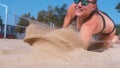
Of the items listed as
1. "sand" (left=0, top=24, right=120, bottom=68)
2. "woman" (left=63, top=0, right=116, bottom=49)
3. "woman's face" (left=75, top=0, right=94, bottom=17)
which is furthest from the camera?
"woman's face" (left=75, top=0, right=94, bottom=17)

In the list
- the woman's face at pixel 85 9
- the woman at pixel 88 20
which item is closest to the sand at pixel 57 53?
the woman at pixel 88 20

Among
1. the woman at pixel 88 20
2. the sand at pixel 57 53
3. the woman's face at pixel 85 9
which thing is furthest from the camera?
the woman's face at pixel 85 9

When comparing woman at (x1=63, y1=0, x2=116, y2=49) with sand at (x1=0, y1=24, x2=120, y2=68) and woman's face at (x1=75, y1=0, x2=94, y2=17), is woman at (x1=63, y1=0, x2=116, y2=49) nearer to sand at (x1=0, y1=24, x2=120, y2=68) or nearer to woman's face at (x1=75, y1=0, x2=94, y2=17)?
woman's face at (x1=75, y1=0, x2=94, y2=17)

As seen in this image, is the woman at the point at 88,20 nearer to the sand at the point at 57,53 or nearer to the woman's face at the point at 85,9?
the woman's face at the point at 85,9

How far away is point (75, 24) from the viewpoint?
5590mm

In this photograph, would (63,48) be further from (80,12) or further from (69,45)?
(80,12)

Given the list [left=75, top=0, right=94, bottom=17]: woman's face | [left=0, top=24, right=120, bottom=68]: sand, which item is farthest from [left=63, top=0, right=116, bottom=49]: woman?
[left=0, top=24, right=120, bottom=68]: sand

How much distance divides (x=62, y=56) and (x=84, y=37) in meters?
0.51

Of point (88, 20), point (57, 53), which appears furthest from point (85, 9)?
point (57, 53)

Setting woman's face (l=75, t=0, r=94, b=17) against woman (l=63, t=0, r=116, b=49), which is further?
woman's face (l=75, t=0, r=94, b=17)

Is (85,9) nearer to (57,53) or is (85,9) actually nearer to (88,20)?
(88,20)

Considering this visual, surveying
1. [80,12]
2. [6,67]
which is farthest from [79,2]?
[6,67]

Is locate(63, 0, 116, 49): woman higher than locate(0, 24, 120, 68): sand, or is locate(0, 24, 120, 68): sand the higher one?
locate(63, 0, 116, 49): woman

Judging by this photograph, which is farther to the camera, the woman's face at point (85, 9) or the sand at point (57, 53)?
the woman's face at point (85, 9)
